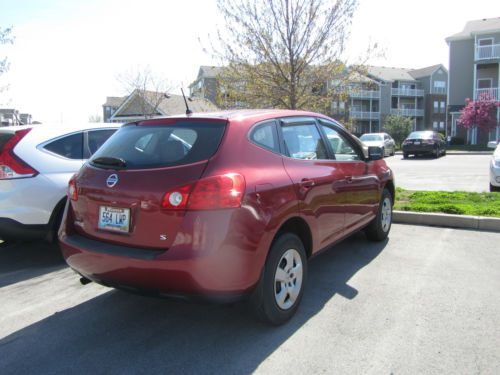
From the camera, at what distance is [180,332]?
3.26m

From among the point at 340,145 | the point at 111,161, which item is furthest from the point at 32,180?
the point at 340,145

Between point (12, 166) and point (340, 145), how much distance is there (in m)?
3.56

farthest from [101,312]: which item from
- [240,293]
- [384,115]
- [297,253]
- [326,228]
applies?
[384,115]

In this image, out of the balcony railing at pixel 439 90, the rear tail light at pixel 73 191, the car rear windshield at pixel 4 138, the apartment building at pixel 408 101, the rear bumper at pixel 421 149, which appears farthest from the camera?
the balcony railing at pixel 439 90

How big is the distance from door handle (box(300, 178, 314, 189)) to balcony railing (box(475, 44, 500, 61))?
3770 centimetres

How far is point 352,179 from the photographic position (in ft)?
14.7

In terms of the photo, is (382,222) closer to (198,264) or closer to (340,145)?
(340,145)

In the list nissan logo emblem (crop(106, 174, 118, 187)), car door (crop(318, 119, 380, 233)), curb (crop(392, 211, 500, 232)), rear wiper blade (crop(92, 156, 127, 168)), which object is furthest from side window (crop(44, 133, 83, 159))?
curb (crop(392, 211, 500, 232))

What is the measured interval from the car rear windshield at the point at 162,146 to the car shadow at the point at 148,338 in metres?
1.13

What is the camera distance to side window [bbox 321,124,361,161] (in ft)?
14.6

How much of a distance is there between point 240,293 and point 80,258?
1283mm

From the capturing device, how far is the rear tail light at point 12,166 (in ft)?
15.1

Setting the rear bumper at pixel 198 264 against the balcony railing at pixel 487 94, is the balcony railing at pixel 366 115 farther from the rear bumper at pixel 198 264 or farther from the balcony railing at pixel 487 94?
the rear bumper at pixel 198 264

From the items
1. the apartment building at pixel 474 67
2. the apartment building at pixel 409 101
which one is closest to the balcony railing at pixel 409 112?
the apartment building at pixel 409 101
